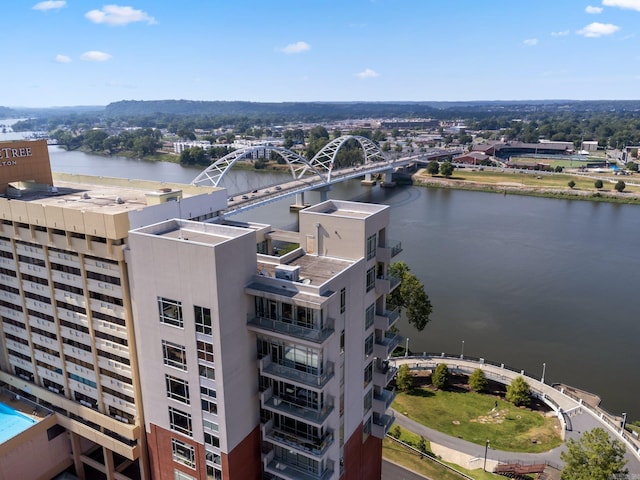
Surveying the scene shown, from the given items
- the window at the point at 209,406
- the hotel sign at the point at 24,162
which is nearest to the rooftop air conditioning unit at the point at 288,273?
the window at the point at 209,406

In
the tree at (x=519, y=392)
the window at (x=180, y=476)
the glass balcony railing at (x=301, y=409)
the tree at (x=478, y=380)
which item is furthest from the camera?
the tree at (x=478, y=380)

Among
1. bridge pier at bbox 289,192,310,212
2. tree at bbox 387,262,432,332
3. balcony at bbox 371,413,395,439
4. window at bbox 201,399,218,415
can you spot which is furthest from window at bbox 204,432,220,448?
bridge pier at bbox 289,192,310,212

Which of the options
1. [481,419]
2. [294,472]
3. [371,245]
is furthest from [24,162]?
[481,419]

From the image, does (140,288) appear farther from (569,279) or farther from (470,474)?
(569,279)

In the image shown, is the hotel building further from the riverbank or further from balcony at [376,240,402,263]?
the riverbank

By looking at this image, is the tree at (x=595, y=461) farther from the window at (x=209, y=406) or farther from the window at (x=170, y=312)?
the window at (x=170, y=312)

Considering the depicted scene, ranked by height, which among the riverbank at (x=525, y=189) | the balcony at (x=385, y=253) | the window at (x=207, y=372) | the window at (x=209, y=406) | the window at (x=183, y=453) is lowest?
the riverbank at (x=525, y=189)

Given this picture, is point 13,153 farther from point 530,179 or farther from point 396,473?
point 530,179

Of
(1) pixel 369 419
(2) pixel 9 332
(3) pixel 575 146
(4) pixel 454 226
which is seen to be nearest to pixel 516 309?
(1) pixel 369 419
